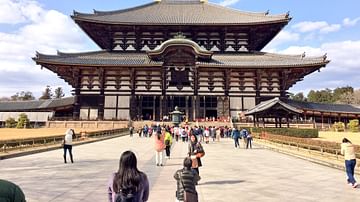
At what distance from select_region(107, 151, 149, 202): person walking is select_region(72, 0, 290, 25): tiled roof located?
42.3 m

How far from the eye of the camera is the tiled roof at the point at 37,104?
46.0 metres

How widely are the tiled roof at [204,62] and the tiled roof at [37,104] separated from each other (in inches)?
301

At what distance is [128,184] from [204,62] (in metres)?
38.8

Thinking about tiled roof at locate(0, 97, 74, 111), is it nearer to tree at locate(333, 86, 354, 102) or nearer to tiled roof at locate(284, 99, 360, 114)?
tiled roof at locate(284, 99, 360, 114)

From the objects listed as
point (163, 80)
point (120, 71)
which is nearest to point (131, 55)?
point (120, 71)

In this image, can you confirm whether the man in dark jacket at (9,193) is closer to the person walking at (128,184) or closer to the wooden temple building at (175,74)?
the person walking at (128,184)

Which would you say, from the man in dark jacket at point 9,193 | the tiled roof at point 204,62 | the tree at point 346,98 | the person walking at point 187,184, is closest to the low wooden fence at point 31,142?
the person walking at point 187,184

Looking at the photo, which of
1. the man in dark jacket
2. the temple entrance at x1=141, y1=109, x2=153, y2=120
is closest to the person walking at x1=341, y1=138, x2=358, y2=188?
the man in dark jacket

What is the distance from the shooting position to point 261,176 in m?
10.5

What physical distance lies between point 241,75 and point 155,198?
3667cm

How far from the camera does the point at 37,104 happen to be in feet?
164

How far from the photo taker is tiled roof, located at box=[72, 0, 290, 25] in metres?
44.3

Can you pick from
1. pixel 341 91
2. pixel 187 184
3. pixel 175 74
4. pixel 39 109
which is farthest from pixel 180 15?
pixel 341 91

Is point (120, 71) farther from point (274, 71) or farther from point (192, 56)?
point (274, 71)
